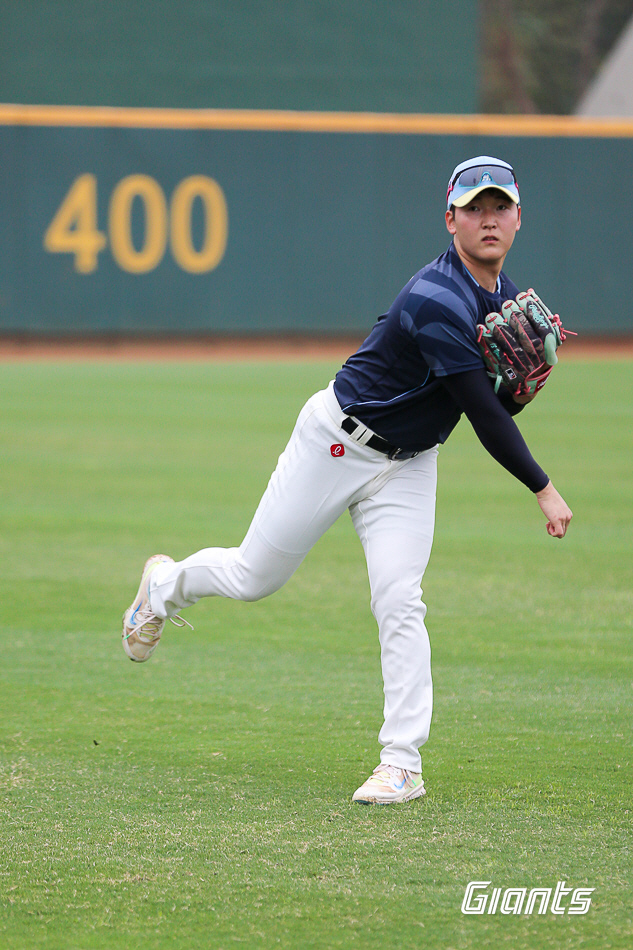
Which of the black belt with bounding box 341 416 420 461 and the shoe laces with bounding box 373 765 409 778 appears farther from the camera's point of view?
the black belt with bounding box 341 416 420 461

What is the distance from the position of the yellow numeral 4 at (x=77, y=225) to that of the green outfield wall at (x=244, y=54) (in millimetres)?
4168

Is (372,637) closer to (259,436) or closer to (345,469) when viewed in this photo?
(345,469)

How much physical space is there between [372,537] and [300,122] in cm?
1763

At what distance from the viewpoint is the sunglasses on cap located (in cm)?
379

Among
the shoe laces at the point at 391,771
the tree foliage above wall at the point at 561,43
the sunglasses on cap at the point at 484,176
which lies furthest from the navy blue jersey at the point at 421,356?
the tree foliage above wall at the point at 561,43

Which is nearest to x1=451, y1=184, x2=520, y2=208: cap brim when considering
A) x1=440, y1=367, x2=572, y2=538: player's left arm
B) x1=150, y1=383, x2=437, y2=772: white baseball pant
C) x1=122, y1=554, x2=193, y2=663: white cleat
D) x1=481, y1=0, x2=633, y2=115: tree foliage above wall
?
x1=440, y1=367, x2=572, y2=538: player's left arm

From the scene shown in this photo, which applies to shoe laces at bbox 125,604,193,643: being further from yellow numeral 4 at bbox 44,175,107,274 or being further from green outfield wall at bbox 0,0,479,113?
green outfield wall at bbox 0,0,479,113

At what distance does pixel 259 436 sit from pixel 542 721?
752 cm

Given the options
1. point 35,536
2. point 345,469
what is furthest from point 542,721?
point 35,536

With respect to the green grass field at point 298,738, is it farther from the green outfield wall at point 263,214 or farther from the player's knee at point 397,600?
the green outfield wall at point 263,214

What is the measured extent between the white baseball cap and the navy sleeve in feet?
1.73

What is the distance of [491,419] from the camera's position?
149 inches

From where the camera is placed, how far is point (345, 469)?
409 cm

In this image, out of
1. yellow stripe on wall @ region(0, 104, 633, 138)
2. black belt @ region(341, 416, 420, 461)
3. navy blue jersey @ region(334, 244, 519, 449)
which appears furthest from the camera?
yellow stripe on wall @ region(0, 104, 633, 138)
